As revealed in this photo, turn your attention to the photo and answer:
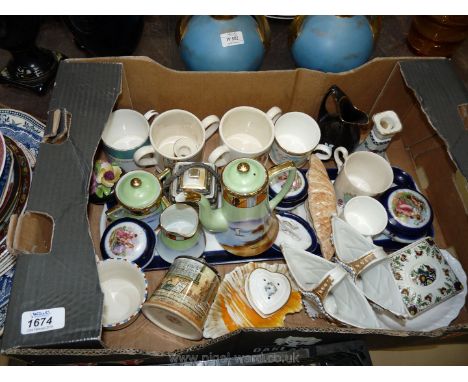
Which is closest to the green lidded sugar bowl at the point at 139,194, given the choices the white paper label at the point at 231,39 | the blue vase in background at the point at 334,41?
the white paper label at the point at 231,39

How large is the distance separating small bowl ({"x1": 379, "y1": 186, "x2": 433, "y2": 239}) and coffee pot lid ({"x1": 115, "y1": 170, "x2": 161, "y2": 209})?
0.49 meters

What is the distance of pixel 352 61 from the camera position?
3.20 ft

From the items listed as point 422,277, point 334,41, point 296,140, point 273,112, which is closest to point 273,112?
point 273,112

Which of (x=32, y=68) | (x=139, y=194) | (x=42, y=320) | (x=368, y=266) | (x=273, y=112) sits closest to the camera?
(x=42, y=320)

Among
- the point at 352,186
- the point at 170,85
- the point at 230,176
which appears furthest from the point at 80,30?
the point at 352,186

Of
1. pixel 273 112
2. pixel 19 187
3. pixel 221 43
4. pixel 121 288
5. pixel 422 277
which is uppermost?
pixel 221 43

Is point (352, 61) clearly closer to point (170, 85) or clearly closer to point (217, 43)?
point (217, 43)

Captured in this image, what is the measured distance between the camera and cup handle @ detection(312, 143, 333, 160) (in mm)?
926

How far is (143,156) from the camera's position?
2.87 ft

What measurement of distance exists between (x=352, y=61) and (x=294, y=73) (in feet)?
0.60

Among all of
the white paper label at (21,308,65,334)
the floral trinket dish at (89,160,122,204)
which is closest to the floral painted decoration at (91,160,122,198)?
the floral trinket dish at (89,160,122,204)

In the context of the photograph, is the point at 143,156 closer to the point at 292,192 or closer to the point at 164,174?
the point at 164,174

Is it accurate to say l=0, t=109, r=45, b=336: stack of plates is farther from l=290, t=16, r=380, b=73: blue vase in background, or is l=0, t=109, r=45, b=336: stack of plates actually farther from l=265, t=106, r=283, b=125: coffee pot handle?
l=290, t=16, r=380, b=73: blue vase in background

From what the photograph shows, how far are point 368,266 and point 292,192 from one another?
26 cm
